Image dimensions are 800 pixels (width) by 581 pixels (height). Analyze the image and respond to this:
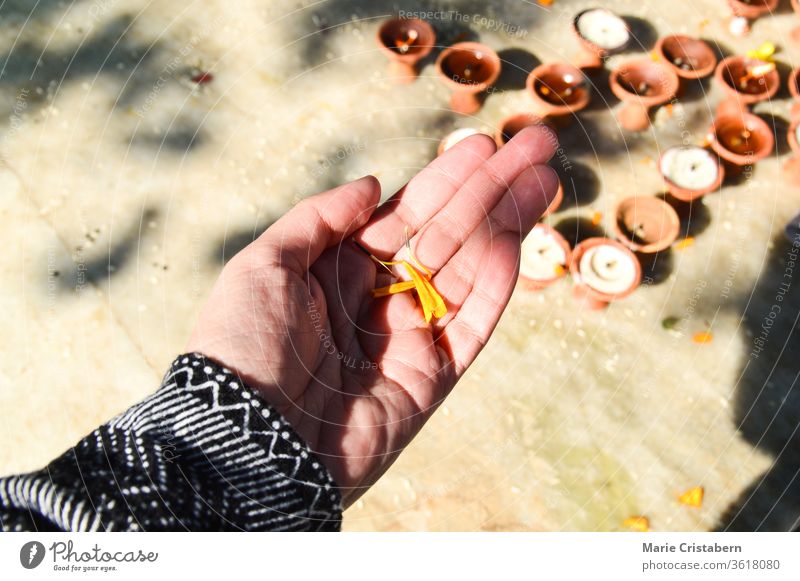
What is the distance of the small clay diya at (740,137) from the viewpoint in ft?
11.6

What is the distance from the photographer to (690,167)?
3.51 meters

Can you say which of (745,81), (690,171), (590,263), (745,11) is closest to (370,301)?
(590,263)

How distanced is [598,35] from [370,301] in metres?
2.33

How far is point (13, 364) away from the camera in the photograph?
128 inches

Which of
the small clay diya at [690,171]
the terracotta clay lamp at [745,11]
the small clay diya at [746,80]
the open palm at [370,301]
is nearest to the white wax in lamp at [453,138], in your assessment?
the open palm at [370,301]

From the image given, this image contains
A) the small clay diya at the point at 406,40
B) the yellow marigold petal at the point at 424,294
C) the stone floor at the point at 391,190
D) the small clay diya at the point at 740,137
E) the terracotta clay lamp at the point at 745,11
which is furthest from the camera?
the terracotta clay lamp at the point at 745,11

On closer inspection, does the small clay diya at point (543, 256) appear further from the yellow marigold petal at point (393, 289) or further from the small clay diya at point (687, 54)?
the small clay diya at point (687, 54)

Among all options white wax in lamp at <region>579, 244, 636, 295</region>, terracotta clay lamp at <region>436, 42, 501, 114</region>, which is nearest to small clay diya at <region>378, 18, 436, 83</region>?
terracotta clay lamp at <region>436, 42, 501, 114</region>

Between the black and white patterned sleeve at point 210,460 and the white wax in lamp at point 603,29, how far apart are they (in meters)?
2.91

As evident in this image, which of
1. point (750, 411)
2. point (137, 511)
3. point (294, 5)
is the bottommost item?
point (750, 411)

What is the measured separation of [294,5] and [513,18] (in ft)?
4.59

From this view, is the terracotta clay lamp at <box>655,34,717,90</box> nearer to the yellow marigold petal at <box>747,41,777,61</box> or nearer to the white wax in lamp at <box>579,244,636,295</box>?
the yellow marigold petal at <box>747,41,777,61</box>
